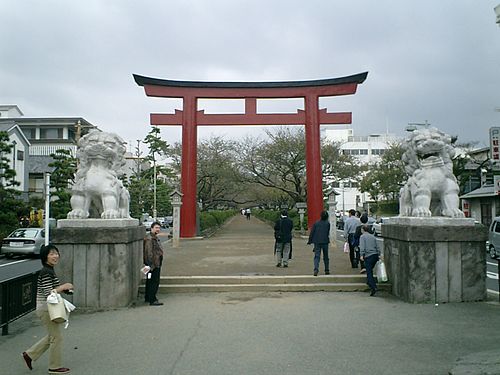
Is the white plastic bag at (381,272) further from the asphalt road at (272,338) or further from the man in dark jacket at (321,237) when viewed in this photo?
the man in dark jacket at (321,237)

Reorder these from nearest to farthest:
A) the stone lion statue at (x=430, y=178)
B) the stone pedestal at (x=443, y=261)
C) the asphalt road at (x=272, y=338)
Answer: the asphalt road at (x=272, y=338) < the stone pedestal at (x=443, y=261) < the stone lion statue at (x=430, y=178)

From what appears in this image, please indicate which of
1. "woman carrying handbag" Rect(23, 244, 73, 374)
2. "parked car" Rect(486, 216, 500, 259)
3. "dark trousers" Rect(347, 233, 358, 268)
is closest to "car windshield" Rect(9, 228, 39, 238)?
"dark trousers" Rect(347, 233, 358, 268)

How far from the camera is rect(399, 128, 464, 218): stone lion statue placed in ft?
29.3

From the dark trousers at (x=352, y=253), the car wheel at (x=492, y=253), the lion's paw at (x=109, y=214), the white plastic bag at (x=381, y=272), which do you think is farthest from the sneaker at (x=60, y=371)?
the car wheel at (x=492, y=253)

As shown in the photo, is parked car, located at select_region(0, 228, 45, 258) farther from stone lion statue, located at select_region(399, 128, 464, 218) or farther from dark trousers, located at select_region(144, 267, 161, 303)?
stone lion statue, located at select_region(399, 128, 464, 218)

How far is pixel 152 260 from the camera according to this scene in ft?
28.0

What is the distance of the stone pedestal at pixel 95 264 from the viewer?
8297 millimetres

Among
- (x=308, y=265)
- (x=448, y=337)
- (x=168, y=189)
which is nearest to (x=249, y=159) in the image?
(x=168, y=189)

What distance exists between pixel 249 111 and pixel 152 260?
50.3 ft

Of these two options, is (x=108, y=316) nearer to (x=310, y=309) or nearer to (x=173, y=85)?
(x=310, y=309)

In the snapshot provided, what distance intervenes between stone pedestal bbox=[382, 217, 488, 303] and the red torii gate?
1459cm

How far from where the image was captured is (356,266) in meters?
12.0

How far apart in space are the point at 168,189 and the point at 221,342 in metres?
35.2

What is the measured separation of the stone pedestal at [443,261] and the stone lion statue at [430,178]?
15.2 inches
